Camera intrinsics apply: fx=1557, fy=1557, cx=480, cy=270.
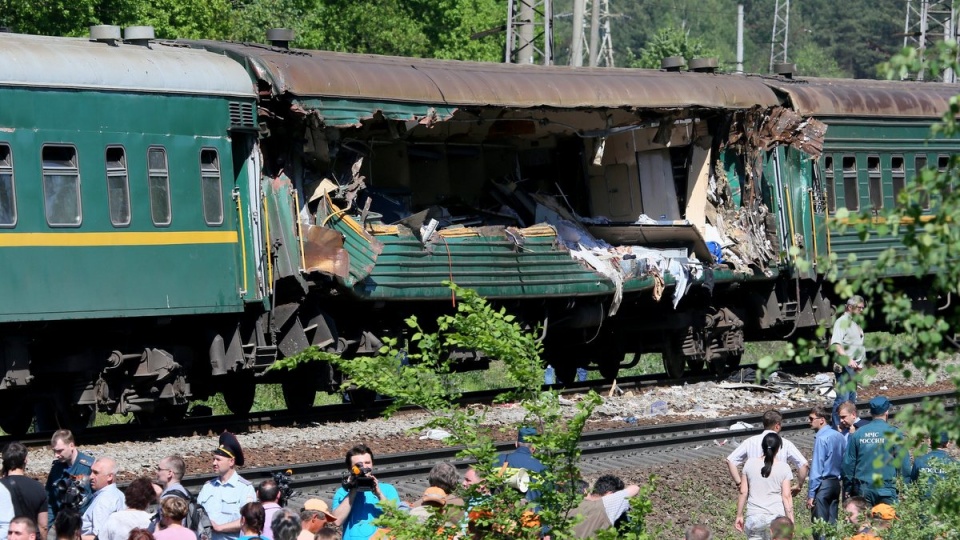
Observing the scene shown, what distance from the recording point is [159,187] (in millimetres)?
14680

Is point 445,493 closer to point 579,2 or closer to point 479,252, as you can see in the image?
point 479,252

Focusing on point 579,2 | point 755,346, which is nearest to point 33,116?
point 579,2

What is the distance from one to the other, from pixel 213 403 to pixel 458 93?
36.0 feet

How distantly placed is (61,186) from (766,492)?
6.91 metres

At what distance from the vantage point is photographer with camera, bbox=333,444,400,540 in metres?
8.38

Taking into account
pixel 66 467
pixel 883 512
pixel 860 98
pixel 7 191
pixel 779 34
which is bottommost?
pixel 883 512

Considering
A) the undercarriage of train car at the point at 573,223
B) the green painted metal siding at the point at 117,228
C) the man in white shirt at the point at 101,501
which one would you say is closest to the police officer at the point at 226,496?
the man in white shirt at the point at 101,501

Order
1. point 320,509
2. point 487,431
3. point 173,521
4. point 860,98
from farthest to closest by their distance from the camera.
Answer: point 860,98
point 320,509
point 173,521
point 487,431

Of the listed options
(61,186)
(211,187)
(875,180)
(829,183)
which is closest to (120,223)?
(61,186)

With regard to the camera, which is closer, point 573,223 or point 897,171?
point 573,223

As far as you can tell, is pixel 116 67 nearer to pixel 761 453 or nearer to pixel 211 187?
pixel 211 187

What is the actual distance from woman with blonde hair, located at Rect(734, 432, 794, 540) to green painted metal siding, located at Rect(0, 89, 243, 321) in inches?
249

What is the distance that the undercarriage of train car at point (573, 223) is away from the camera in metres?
16.9

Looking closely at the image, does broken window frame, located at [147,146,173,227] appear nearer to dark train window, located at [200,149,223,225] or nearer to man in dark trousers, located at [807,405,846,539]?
dark train window, located at [200,149,223,225]
